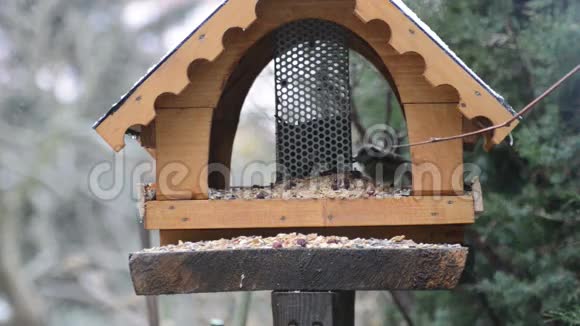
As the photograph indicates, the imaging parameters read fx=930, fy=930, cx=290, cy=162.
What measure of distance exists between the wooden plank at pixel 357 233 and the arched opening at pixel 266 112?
0.44m

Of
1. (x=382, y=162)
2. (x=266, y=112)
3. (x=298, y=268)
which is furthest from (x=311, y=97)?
(x=266, y=112)

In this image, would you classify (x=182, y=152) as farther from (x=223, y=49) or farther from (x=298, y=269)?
(x=298, y=269)

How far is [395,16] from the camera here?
107 inches

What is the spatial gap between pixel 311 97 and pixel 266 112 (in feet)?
7.69

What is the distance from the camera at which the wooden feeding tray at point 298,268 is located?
8.33ft

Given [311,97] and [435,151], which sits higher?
[311,97]

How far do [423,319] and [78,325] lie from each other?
5324 millimetres

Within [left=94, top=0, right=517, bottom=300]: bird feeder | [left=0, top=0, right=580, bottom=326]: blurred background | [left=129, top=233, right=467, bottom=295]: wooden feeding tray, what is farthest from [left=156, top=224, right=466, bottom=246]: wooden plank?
[left=0, top=0, right=580, bottom=326]: blurred background

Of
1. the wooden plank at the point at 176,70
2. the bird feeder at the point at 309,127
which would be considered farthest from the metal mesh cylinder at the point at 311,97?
the wooden plank at the point at 176,70

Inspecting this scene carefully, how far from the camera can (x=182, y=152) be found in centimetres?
294

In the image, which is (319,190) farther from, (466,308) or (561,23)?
(466,308)

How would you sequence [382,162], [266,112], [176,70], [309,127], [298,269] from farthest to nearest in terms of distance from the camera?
1. [266,112]
2. [382,162]
3. [309,127]
4. [176,70]
5. [298,269]

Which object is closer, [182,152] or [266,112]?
[182,152]

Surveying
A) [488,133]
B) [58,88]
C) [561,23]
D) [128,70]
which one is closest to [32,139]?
[58,88]
